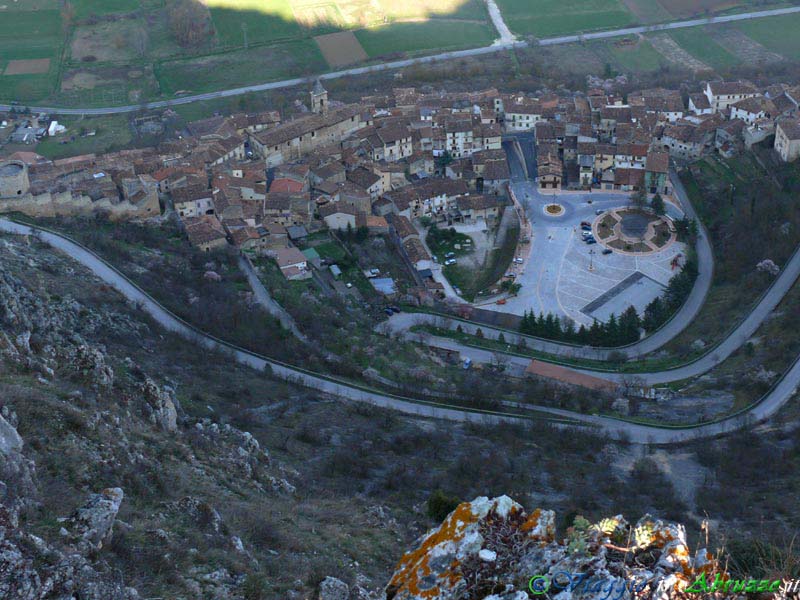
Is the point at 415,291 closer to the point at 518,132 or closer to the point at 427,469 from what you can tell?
the point at 427,469

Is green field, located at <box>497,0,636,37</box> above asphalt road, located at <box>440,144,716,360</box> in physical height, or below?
above

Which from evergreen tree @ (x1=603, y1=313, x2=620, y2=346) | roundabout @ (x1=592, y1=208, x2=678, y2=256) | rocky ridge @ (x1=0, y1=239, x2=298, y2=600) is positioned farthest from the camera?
roundabout @ (x1=592, y1=208, x2=678, y2=256)

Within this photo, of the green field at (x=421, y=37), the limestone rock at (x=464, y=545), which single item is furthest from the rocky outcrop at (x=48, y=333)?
the green field at (x=421, y=37)

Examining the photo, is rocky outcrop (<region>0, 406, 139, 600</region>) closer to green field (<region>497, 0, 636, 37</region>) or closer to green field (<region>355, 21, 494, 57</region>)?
green field (<region>355, 21, 494, 57</region>)

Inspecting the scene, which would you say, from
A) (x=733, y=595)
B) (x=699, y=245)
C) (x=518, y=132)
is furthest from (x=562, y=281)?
(x=733, y=595)

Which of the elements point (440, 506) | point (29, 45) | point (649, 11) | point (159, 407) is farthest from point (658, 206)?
point (29, 45)

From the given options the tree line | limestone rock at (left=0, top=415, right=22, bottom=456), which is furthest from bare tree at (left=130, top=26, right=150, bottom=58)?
limestone rock at (left=0, top=415, right=22, bottom=456)
